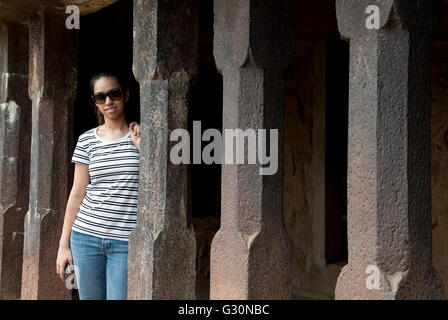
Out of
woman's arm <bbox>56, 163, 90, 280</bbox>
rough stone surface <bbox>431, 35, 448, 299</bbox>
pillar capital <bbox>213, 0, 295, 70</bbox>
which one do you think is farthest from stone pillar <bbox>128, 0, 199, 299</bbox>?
rough stone surface <bbox>431, 35, 448, 299</bbox>

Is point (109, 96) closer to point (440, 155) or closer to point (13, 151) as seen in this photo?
point (13, 151)

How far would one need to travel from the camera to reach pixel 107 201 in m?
3.13

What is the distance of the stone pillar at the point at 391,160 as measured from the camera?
7.37 ft

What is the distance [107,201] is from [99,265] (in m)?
0.37

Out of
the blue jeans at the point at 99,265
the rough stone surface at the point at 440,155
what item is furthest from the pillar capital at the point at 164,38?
the rough stone surface at the point at 440,155

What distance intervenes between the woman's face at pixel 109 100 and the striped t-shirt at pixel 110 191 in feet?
0.48

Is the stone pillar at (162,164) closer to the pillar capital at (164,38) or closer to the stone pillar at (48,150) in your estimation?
the pillar capital at (164,38)

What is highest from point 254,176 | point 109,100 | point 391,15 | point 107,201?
point 391,15

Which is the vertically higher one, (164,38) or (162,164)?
(164,38)

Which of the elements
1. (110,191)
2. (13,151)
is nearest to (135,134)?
(110,191)

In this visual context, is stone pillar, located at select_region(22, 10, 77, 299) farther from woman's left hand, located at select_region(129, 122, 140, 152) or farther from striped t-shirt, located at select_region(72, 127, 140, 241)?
woman's left hand, located at select_region(129, 122, 140, 152)

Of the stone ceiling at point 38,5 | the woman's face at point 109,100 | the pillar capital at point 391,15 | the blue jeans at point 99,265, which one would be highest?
the stone ceiling at point 38,5

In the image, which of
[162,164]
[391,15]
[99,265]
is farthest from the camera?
[99,265]
